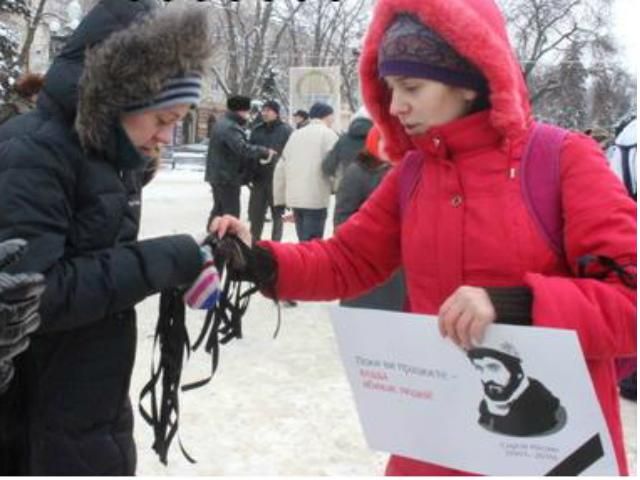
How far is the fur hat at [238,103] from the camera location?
26.5 ft

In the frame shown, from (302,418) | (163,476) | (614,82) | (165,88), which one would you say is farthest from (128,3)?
(614,82)

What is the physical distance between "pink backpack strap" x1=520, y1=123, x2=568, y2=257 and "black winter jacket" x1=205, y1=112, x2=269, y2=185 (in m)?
6.71

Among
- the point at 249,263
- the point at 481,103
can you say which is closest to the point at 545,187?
the point at 481,103

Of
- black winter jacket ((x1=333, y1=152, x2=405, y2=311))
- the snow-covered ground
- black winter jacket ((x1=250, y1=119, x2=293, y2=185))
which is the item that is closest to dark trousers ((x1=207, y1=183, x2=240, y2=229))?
black winter jacket ((x1=250, y1=119, x2=293, y2=185))

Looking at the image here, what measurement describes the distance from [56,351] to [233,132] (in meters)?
6.41

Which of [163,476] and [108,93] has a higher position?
[108,93]

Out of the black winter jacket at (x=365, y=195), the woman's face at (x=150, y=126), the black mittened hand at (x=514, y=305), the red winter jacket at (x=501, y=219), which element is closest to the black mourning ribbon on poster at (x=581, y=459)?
the red winter jacket at (x=501, y=219)

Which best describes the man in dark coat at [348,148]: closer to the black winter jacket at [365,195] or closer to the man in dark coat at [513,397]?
the black winter jacket at [365,195]

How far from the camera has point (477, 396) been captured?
4.72 feet

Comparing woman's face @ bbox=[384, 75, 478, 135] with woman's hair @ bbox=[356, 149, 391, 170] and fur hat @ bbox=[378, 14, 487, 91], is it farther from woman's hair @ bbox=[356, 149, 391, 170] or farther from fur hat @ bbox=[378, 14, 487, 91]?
woman's hair @ bbox=[356, 149, 391, 170]

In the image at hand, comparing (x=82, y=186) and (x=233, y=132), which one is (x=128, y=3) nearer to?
(x=82, y=186)

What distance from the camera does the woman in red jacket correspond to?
1356mm

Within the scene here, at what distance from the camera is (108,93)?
5.85ft

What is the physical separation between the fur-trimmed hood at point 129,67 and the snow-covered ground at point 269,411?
2.20 ft
